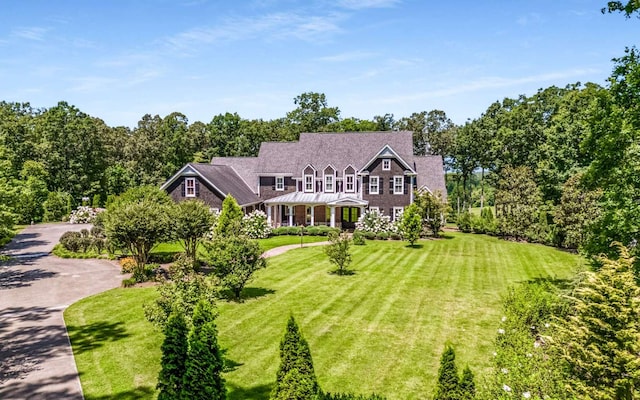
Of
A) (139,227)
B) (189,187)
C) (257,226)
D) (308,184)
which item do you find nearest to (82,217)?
(189,187)

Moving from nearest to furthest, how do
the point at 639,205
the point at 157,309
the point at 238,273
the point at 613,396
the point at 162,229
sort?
the point at 613,396, the point at 157,309, the point at 639,205, the point at 238,273, the point at 162,229

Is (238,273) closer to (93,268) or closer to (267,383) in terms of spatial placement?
(267,383)

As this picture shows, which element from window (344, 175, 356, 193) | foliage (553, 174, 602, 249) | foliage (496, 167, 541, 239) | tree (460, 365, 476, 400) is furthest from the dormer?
tree (460, 365, 476, 400)

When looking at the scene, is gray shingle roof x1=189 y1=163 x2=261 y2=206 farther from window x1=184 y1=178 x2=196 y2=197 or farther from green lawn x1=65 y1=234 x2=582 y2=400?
green lawn x1=65 y1=234 x2=582 y2=400

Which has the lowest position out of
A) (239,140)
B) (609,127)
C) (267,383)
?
(267,383)

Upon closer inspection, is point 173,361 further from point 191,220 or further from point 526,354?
point 191,220

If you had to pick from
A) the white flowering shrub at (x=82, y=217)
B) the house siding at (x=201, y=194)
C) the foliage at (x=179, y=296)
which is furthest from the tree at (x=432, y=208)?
the white flowering shrub at (x=82, y=217)

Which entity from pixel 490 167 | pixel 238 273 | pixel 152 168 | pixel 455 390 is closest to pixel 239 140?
pixel 152 168
